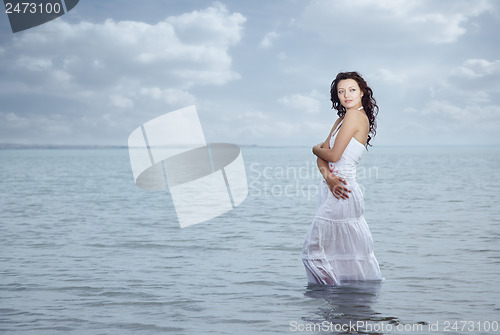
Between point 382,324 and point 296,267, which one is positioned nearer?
point 382,324

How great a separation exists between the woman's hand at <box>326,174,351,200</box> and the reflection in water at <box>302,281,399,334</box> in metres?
1.04

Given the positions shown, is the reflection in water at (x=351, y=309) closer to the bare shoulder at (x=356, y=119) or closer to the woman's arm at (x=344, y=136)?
the woman's arm at (x=344, y=136)

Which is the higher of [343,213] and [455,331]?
[343,213]

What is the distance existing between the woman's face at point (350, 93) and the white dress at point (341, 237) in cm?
40

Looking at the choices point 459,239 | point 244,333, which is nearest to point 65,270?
point 244,333

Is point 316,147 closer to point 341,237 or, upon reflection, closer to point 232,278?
point 341,237

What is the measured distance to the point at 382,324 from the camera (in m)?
5.43

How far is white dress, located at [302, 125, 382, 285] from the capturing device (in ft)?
19.9

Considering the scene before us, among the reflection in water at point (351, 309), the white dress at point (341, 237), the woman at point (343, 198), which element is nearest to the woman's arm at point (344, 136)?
the woman at point (343, 198)

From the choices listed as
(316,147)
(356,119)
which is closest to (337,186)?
(316,147)

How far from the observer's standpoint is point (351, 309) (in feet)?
19.2

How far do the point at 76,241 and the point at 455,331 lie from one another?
7.53 metres

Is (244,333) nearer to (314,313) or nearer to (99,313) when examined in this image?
(314,313)

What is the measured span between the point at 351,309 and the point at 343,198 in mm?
1140
